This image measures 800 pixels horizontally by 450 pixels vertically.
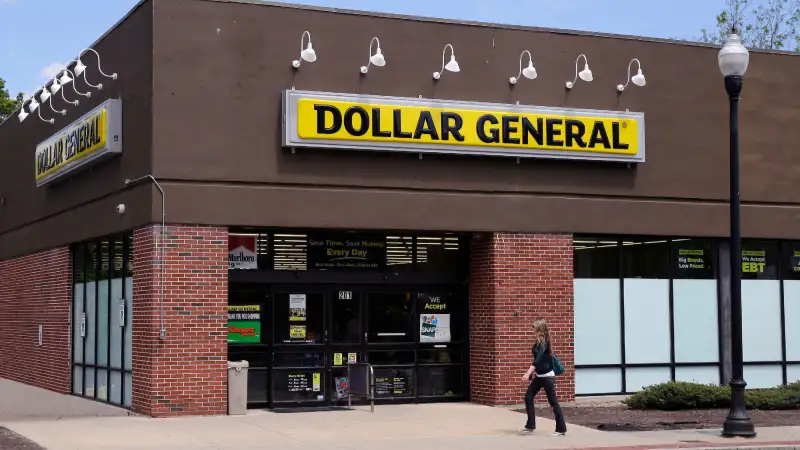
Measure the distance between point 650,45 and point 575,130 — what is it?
2.80 meters

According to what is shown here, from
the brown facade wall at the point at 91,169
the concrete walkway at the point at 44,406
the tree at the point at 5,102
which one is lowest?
the concrete walkway at the point at 44,406

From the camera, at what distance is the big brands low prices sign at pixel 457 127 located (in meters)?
20.3

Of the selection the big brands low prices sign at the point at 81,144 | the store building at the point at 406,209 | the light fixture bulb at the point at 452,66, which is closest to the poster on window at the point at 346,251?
the store building at the point at 406,209

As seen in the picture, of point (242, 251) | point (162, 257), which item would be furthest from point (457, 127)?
point (162, 257)

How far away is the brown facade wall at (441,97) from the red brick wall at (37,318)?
750 cm

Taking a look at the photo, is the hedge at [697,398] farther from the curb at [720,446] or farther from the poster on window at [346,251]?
the poster on window at [346,251]

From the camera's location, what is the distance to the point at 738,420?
1678 centimetres

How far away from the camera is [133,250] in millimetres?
20422

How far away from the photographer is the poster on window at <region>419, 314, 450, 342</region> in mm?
22234

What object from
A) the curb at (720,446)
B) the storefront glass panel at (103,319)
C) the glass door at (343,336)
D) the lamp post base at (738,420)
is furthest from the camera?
the storefront glass panel at (103,319)

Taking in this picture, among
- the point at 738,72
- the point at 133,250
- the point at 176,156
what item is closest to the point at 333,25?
the point at 176,156

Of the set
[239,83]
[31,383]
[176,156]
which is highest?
[239,83]

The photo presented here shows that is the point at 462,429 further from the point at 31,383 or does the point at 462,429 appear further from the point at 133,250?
the point at 31,383

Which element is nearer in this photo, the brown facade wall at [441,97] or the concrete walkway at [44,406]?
the brown facade wall at [441,97]
